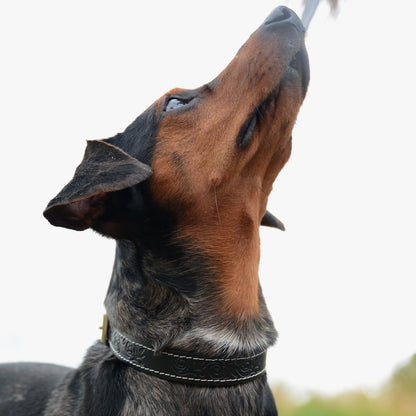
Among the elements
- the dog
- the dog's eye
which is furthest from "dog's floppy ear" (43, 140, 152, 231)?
the dog's eye

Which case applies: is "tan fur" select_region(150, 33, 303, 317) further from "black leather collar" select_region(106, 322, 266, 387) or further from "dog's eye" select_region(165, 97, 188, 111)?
"black leather collar" select_region(106, 322, 266, 387)

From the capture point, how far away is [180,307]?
279 centimetres

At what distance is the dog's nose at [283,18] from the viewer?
2807 mm

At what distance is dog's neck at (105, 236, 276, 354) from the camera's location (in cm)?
271

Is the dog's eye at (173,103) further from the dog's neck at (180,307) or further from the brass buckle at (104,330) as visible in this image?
the brass buckle at (104,330)

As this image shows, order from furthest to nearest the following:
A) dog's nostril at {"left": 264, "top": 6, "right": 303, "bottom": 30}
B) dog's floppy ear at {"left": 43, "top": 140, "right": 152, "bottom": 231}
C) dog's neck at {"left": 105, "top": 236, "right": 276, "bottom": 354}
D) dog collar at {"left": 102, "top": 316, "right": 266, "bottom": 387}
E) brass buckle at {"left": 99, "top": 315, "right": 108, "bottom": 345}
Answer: brass buckle at {"left": 99, "top": 315, "right": 108, "bottom": 345} → dog's nostril at {"left": 264, "top": 6, "right": 303, "bottom": 30} → dog's neck at {"left": 105, "top": 236, "right": 276, "bottom": 354} → dog collar at {"left": 102, "top": 316, "right": 266, "bottom": 387} → dog's floppy ear at {"left": 43, "top": 140, "right": 152, "bottom": 231}

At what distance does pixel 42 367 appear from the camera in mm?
4043

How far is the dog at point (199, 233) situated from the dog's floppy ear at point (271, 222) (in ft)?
2.88

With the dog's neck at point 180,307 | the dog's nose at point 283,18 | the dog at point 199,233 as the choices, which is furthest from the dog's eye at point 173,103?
the dog's neck at point 180,307

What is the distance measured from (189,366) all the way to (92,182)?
106 centimetres

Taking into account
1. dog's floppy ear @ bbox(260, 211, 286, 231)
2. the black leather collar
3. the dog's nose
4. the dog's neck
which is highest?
the dog's nose

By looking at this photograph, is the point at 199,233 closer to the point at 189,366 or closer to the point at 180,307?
the point at 180,307

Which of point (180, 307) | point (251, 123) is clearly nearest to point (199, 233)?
point (180, 307)

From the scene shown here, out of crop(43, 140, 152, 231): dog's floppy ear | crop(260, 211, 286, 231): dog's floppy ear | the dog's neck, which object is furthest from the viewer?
crop(260, 211, 286, 231): dog's floppy ear
